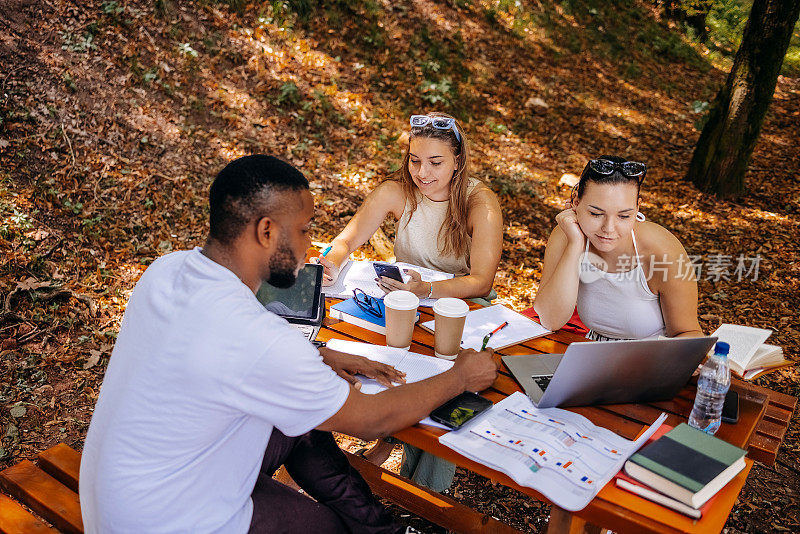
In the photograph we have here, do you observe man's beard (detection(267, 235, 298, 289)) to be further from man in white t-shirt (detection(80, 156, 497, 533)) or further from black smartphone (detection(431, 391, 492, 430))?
black smartphone (detection(431, 391, 492, 430))

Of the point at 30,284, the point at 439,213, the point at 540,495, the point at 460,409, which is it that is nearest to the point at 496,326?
the point at 460,409

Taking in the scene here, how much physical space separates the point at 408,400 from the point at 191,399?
0.70 m

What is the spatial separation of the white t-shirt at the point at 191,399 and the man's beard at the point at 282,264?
176mm

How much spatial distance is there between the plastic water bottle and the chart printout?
4.6 inches

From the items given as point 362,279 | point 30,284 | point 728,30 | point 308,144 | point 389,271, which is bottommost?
point 30,284

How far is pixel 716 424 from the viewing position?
214 cm

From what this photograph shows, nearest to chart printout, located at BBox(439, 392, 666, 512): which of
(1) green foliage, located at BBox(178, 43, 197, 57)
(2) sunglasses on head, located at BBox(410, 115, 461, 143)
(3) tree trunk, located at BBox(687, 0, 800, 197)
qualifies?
(2) sunglasses on head, located at BBox(410, 115, 461, 143)

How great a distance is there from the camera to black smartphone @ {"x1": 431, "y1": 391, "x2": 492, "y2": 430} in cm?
209

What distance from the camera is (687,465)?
1798mm

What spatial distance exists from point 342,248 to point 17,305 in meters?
2.70

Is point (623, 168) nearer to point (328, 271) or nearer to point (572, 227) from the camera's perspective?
point (572, 227)

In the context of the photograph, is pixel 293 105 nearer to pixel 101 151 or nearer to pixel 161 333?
pixel 101 151

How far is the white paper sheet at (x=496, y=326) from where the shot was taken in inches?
106

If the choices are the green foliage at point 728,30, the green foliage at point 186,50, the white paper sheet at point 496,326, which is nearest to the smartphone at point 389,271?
the white paper sheet at point 496,326
